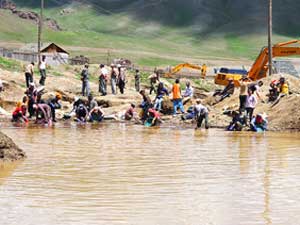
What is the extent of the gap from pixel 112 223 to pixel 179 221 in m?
0.82

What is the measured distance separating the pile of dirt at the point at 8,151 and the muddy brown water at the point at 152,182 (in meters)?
0.28

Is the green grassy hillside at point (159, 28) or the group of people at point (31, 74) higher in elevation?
the green grassy hillside at point (159, 28)

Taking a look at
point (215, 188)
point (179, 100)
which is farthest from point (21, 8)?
point (215, 188)

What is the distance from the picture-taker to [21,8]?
147875mm

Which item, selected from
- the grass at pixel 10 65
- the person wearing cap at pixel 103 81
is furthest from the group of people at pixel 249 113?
the grass at pixel 10 65

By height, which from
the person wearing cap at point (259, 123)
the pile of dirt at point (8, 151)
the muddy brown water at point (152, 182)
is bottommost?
the muddy brown water at point (152, 182)

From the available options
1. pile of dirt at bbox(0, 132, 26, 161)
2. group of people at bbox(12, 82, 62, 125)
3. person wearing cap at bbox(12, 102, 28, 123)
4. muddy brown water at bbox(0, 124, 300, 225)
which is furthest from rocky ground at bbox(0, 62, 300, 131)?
pile of dirt at bbox(0, 132, 26, 161)

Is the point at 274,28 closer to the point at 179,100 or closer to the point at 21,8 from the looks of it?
the point at 21,8

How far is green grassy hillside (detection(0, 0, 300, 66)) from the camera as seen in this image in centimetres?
11901

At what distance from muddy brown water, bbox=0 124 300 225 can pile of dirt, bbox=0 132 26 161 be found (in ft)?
0.91

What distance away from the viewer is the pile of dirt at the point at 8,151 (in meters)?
17.4

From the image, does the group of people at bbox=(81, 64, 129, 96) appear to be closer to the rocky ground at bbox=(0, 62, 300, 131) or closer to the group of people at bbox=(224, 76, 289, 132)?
the rocky ground at bbox=(0, 62, 300, 131)

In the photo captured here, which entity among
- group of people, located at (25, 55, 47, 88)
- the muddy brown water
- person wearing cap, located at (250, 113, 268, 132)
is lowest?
the muddy brown water

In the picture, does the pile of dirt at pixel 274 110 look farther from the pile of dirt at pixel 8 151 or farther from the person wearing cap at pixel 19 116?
the pile of dirt at pixel 8 151
